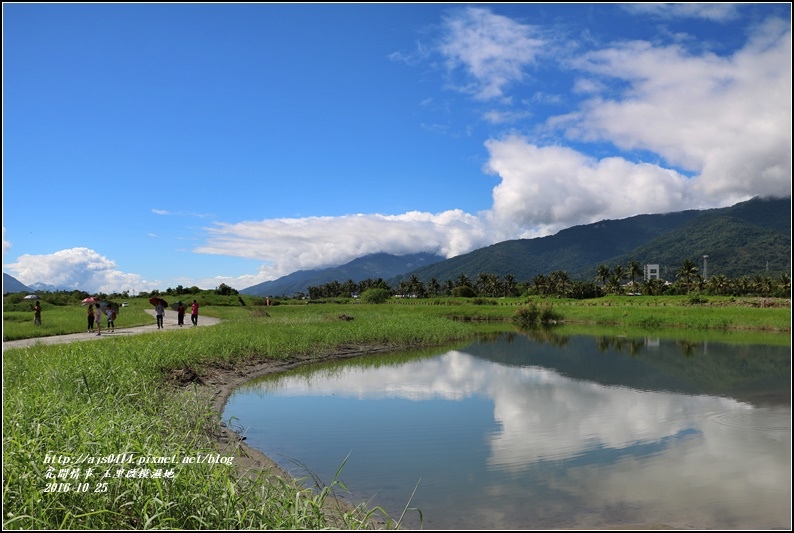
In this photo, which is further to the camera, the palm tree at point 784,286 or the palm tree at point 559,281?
the palm tree at point 559,281

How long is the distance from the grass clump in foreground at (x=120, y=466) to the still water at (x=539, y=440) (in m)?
1.90

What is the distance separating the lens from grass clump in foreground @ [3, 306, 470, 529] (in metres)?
6.13

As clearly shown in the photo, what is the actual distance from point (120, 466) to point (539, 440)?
10223 millimetres

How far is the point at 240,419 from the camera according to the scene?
52.5 feet

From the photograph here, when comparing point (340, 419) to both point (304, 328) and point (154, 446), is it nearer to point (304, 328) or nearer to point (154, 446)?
point (154, 446)

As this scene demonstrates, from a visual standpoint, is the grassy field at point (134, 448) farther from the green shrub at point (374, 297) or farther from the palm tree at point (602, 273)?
the palm tree at point (602, 273)

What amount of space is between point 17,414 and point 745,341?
4655 centimetres

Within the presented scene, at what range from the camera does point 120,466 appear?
269 inches

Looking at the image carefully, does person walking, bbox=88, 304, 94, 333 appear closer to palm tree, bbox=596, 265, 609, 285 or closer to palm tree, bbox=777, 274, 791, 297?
palm tree, bbox=777, 274, 791, 297

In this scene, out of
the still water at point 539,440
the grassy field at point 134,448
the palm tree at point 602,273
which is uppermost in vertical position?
the palm tree at point 602,273

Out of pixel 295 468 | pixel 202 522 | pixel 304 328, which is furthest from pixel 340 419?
pixel 304 328

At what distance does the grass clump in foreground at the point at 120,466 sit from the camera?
20.1ft

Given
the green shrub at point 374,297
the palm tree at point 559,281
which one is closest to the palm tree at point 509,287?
the palm tree at point 559,281

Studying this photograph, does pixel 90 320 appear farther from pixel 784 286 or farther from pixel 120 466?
pixel 784 286
